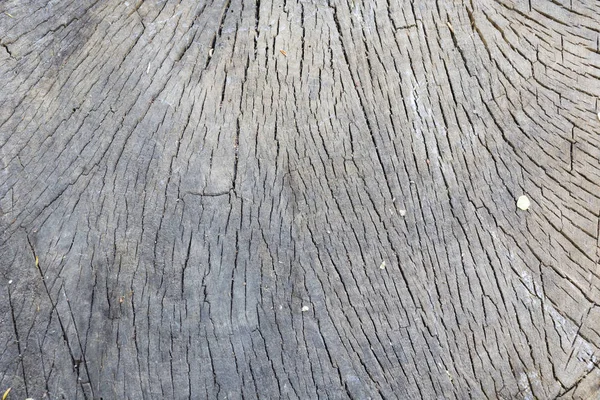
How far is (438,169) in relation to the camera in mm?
1604

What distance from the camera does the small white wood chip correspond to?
1.56 metres

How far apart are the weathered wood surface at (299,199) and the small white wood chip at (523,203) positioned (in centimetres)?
2

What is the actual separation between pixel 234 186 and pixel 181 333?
42 cm

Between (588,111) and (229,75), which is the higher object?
(229,75)

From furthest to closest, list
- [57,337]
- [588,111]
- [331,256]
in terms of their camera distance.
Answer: [588,111] → [331,256] → [57,337]

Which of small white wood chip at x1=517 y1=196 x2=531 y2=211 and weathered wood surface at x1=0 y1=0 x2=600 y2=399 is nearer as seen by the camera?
weathered wood surface at x1=0 y1=0 x2=600 y2=399

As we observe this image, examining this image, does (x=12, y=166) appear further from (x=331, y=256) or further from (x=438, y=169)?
(x=438, y=169)

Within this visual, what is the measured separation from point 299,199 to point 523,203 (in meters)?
0.62

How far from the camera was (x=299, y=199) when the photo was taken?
157cm

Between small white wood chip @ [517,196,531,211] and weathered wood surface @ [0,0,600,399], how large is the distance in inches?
0.8

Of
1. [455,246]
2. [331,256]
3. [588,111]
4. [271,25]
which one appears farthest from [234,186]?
[588,111]

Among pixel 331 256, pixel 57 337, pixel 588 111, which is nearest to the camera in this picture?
pixel 57 337

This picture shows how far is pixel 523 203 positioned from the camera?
1.56 m

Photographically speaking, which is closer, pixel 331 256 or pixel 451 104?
pixel 331 256
